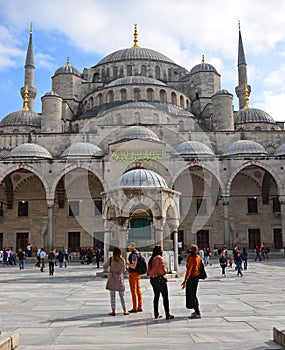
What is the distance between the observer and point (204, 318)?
5184 mm

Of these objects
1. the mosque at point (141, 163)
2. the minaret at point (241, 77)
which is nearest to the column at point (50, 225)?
the mosque at point (141, 163)

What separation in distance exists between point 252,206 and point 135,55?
16410 mm

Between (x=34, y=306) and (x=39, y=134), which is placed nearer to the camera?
(x=34, y=306)

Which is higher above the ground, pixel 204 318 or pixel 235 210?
pixel 235 210

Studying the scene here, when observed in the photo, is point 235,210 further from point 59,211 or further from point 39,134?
point 39,134

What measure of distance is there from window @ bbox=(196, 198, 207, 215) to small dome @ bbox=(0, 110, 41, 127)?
42.5 ft

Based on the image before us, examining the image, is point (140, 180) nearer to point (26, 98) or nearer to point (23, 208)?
point (23, 208)

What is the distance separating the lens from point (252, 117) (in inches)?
1154

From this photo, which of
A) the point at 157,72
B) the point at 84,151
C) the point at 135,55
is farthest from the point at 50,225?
the point at 135,55

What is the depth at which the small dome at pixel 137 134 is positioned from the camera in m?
22.6

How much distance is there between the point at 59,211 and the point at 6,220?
3252 millimetres

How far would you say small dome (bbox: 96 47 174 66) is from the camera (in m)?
33.7

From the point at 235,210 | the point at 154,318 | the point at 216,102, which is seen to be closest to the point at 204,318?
the point at 154,318

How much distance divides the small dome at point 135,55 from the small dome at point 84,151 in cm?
1240
